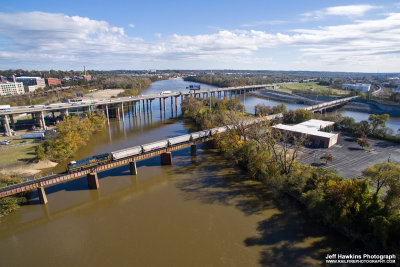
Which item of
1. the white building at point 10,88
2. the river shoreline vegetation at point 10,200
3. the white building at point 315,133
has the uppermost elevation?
the white building at point 10,88

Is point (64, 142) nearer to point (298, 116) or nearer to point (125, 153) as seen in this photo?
point (125, 153)

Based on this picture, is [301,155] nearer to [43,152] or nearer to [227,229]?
[227,229]

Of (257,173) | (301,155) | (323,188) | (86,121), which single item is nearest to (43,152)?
(86,121)

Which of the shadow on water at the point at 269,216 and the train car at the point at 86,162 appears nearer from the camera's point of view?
the shadow on water at the point at 269,216

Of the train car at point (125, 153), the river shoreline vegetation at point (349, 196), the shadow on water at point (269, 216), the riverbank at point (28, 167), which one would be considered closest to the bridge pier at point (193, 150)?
the shadow on water at point (269, 216)

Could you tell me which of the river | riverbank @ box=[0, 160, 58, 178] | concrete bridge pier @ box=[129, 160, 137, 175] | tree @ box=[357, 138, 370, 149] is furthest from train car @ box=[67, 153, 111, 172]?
tree @ box=[357, 138, 370, 149]

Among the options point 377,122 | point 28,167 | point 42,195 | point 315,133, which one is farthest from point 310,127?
point 28,167

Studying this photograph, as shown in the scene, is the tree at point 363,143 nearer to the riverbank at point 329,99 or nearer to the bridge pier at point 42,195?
the bridge pier at point 42,195
